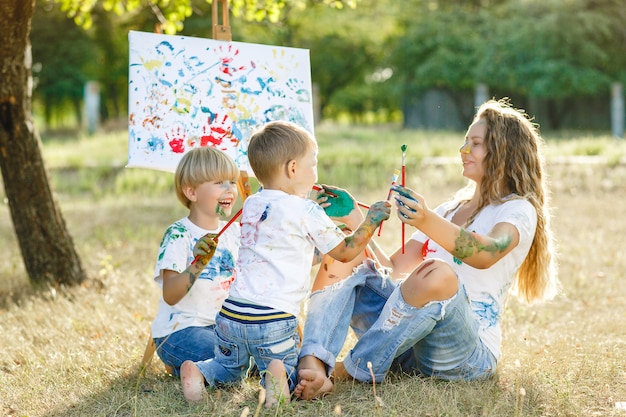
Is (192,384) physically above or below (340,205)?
below

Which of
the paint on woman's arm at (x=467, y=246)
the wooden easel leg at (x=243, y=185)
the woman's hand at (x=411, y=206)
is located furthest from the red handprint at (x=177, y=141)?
the paint on woman's arm at (x=467, y=246)

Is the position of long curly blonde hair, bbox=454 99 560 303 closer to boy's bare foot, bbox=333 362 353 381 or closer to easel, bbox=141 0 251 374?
boy's bare foot, bbox=333 362 353 381

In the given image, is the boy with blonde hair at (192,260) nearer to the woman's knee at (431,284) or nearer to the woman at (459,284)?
the woman at (459,284)

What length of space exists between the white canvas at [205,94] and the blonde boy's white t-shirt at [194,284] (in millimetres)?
543

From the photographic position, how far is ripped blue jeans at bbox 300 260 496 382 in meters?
2.53

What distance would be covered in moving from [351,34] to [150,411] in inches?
713

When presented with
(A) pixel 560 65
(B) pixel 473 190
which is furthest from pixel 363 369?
(A) pixel 560 65

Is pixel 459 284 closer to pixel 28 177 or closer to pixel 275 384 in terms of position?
pixel 275 384

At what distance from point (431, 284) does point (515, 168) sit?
0.61 meters

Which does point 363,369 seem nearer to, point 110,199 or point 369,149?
point 110,199

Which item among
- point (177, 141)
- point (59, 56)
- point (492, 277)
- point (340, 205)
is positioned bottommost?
point (492, 277)

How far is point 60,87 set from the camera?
19.1 meters

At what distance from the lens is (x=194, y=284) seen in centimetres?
295

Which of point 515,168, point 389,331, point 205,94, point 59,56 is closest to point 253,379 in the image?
point 389,331
